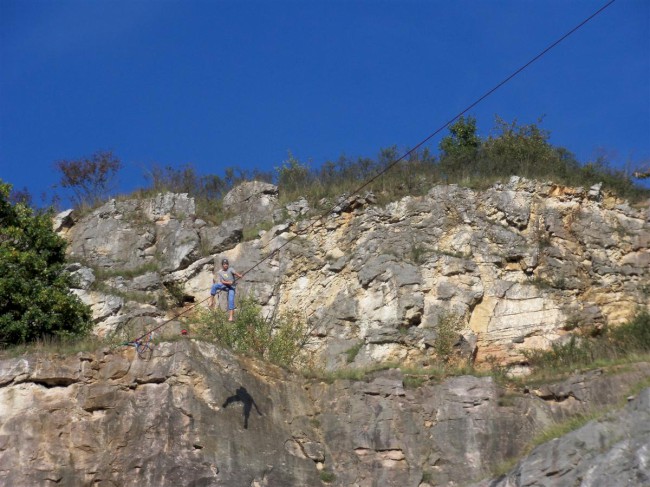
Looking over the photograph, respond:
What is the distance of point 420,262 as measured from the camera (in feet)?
95.9

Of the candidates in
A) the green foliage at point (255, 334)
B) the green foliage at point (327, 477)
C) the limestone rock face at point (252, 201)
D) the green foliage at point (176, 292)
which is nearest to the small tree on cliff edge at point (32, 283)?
the green foliage at point (176, 292)

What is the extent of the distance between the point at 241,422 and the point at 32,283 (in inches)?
280

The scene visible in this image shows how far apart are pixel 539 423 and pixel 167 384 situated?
312 inches

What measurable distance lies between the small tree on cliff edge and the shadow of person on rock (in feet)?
16.3

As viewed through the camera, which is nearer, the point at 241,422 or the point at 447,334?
the point at 241,422

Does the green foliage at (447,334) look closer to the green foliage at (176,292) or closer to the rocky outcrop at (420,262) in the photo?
the rocky outcrop at (420,262)

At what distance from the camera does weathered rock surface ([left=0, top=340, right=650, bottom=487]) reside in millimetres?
22656

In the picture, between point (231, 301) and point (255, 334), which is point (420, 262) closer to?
point (255, 334)

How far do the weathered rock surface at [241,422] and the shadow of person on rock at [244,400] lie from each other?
30 millimetres

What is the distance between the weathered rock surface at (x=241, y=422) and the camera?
22656mm

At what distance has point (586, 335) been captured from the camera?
90.9 ft

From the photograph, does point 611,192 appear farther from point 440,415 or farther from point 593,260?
point 440,415

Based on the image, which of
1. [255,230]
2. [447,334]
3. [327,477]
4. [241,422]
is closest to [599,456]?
[327,477]

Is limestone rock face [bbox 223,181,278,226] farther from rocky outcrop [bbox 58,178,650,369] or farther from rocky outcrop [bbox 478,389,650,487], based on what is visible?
rocky outcrop [bbox 478,389,650,487]
